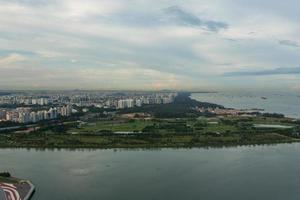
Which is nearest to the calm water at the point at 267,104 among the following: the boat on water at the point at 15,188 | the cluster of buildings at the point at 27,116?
the cluster of buildings at the point at 27,116

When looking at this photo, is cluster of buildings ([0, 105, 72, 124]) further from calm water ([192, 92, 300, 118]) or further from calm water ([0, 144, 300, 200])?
calm water ([192, 92, 300, 118])

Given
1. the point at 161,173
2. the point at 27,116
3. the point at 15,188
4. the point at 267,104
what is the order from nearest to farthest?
the point at 15,188 → the point at 161,173 → the point at 27,116 → the point at 267,104

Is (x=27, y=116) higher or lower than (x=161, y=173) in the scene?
higher

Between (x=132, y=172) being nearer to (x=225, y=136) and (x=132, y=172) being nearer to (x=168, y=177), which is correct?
(x=168, y=177)

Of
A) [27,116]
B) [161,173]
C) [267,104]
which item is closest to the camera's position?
[161,173]

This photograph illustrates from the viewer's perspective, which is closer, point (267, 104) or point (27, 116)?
point (27, 116)

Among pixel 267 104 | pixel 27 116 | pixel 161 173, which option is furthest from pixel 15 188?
pixel 267 104

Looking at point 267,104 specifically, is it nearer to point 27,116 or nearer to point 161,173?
point 27,116

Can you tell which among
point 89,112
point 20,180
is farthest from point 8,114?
point 20,180
